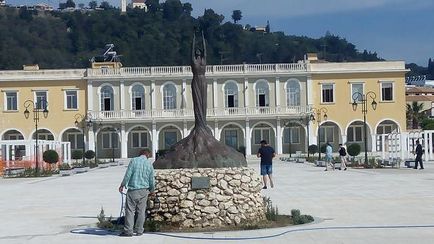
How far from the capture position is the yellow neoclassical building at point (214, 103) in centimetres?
7344

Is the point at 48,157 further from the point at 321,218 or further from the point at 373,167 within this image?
the point at 321,218

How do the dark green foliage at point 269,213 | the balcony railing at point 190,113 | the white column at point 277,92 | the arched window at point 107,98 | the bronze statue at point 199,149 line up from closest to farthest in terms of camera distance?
the bronze statue at point 199,149 → the dark green foliage at point 269,213 → the balcony railing at point 190,113 → the white column at point 277,92 → the arched window at point 107,98

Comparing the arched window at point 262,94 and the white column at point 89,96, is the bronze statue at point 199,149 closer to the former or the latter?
the arched window at point 262,94

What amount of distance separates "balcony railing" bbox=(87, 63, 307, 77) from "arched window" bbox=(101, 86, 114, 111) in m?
1.14

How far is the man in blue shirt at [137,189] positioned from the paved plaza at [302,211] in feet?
0.95

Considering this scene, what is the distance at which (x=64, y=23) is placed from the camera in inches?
6772

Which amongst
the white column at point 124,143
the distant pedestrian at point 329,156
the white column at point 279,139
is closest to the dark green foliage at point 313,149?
the white column at point 279,139

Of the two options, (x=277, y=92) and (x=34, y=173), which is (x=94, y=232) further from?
(x=277, y=92)

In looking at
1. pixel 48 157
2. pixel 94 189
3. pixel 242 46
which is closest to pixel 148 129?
pixel 48 157

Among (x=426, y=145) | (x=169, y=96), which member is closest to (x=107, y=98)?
(x=169, y=96)

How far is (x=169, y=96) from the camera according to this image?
245ft

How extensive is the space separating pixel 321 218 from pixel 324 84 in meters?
60.0

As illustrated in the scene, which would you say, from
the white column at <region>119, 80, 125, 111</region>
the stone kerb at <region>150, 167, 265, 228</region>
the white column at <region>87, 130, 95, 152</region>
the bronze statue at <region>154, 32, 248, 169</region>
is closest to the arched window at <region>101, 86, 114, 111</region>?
the white column at <region>119, 80, 125, 111</region>

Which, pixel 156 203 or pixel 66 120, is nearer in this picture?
pixel 156 203
